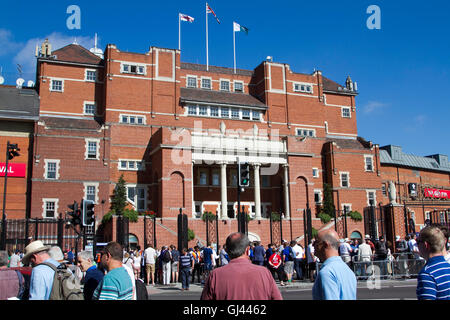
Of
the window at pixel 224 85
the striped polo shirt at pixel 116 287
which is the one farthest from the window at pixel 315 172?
the striped polo shirt at pixel 116 287

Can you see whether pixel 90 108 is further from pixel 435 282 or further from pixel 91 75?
pixel 435 282

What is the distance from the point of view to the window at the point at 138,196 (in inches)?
1641

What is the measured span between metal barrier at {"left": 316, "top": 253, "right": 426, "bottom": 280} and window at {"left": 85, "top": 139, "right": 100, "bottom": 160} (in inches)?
1061

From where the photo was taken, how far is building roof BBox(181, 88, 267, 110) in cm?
4610

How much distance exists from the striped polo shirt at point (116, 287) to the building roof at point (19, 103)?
3793 centimetres

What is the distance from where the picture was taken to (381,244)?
20.2m

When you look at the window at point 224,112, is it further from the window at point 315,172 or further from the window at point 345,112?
the window at point 345,112

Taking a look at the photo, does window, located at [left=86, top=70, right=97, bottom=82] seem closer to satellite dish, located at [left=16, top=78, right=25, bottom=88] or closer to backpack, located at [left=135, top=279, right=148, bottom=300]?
satellite dish, located at [left=16, top=78, right=25, bottom=88]

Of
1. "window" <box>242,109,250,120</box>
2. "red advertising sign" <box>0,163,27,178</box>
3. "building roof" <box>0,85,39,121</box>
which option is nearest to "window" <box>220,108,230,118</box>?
"window" <box>242,109,250,120</box>

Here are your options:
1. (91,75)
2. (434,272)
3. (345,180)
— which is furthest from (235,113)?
(434,272)

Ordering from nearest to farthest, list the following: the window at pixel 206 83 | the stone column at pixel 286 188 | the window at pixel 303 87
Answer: the stone column at pixel 286 188 → the window at pixel 206 83 → the window at pixel 303 87

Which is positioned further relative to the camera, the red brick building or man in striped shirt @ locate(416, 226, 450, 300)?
the red brick building

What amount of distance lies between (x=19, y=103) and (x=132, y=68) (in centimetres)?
1097
